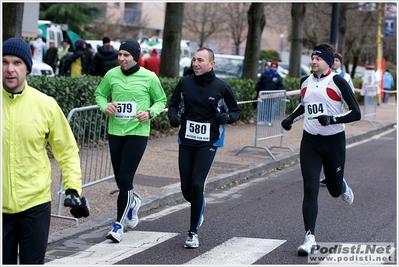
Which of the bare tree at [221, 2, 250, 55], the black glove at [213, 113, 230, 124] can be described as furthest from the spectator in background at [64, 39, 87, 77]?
the bare tree at [221, 2, 250, 55]

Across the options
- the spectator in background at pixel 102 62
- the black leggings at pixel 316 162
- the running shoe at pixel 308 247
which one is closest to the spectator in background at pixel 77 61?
the spectator in background at pixel 102 62

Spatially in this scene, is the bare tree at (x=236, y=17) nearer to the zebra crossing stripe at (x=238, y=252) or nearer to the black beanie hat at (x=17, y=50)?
the zebra crossing stripe at (x=238, y=252)

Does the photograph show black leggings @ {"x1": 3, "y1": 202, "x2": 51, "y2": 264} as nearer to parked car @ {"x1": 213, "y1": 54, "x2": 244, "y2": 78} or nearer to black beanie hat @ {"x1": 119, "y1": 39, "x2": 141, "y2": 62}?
black beanie hat @ {"x1": 119, "y1": 39, "x2": 141, "y2": 62}

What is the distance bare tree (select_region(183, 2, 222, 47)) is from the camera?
176 ft

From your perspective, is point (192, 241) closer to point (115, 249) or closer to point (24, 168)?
point (115, 249)

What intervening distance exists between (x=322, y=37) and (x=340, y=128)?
45.5 m

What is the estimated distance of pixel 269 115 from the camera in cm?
1512

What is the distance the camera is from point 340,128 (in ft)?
25.3

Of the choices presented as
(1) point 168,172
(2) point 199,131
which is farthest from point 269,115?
(2) point 199,131

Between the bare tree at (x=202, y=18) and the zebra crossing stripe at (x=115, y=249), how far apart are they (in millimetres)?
45855

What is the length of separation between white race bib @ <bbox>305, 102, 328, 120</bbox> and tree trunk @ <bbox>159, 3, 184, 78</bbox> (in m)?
12.0

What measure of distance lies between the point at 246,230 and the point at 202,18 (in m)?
47.1

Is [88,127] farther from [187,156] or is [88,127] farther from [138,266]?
[138,266]

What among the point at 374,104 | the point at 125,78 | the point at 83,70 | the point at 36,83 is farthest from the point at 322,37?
the point at 125,78
